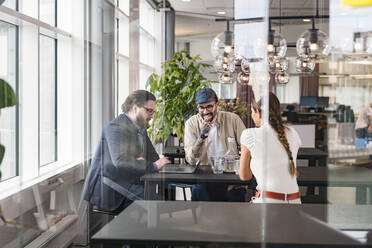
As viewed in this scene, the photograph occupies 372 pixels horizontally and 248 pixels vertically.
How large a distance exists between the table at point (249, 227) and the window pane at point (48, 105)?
0.64m

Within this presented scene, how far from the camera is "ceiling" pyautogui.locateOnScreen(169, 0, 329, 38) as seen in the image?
223cm

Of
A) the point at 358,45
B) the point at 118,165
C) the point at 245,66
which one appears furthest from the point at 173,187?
the point at 358,45

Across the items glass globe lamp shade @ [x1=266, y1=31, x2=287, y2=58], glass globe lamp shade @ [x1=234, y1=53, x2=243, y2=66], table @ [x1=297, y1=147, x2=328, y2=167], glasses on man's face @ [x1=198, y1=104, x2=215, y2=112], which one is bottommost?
table @ [x1=297, y1=147, x2=328, y2=167]

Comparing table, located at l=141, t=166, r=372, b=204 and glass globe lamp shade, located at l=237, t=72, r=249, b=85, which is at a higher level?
glass globe lamp shade, located at l=237, t=72, r=249, b=85

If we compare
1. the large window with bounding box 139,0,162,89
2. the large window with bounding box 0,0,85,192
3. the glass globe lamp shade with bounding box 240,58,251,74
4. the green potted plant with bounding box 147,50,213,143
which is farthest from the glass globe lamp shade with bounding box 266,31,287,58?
the large window with bounding box 0,0,85,192

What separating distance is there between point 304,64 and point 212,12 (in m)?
0.56

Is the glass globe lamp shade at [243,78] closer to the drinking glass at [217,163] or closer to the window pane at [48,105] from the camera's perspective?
the drinking glass at [217,163]

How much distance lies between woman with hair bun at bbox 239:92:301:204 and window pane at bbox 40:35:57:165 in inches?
46.8

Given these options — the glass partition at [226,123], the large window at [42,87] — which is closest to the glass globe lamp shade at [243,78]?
the glass partition at [226,123]

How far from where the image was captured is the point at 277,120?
2236 mm

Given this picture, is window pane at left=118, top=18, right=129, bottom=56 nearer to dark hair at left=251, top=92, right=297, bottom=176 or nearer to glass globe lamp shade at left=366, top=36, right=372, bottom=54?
dark hair at left=251, top=92, right=297, bottom=176

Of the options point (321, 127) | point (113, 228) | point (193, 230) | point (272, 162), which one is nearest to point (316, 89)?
point (321, 127)

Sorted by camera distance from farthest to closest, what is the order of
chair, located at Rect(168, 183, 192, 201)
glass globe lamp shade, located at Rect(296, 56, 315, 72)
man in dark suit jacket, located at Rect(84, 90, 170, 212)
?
man in dark suit jacket, located at Rect(84, 90, 170, 212) → chair, located at Rect(168, 183, 192, 201) → glass globe lamp shade, located at Rect(296, 56, 315, 72)

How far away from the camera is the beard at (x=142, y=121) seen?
95.5 inches
